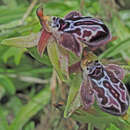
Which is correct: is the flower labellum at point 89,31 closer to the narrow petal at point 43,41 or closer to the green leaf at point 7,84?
the narrow petal at point 43,41

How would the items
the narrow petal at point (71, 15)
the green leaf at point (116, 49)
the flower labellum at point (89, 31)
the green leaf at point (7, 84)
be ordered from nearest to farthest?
the flower labellum at point (89, 31)
the narrow petal at point (71, 15)
the green leaf at point (116, 49)
the green leaf at point (7, 84)

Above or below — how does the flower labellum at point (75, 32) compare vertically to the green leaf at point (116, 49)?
above

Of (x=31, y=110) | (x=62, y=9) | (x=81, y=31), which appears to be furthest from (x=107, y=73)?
(x=62, y=9)

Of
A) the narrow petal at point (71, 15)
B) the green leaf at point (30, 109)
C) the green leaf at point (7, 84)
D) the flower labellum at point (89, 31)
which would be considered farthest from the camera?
the green leaf at point (7, 84)

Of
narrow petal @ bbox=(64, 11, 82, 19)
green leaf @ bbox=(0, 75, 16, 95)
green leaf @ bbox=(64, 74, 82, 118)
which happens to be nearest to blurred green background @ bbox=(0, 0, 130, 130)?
green leaf @ bbox=(0, 75, 16, 95)

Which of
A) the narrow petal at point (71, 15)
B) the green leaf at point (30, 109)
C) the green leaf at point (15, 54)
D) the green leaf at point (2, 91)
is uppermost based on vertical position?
the narrow petal at point (71, 15)

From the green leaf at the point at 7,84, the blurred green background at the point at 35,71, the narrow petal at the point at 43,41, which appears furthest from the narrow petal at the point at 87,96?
the green leaf at the point at 7,84

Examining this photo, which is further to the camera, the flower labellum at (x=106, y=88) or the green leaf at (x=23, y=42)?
the green leaf at (x=23, y=42)

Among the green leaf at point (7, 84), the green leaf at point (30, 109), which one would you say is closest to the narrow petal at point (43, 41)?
the green leaf at point (30, 109)
